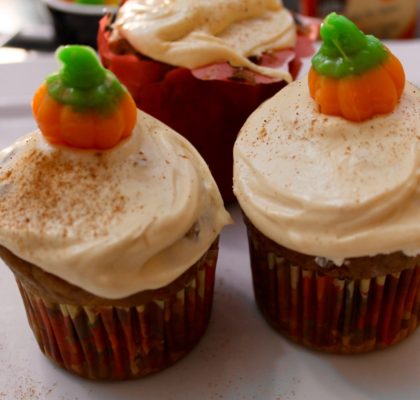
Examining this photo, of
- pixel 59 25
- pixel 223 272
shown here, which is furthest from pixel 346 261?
pixel 59 25

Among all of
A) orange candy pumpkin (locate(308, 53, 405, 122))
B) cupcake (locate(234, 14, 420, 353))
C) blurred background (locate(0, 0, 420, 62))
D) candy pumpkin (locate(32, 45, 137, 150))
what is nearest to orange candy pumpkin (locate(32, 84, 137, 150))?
candy pumpkin (locate(32, 45, 137, 150))

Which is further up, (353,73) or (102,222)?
(353,73)

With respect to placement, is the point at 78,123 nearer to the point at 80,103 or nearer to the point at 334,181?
the point at 80,103

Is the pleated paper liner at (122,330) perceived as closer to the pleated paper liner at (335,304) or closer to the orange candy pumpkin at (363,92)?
the pleated paper liner at (335,304)

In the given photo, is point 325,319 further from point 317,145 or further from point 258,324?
point 317,145

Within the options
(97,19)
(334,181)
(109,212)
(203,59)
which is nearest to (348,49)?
(334,181)

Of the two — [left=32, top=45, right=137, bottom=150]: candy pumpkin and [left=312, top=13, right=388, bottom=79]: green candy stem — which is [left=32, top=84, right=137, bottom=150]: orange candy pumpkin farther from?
[left=312, top=13, right=388, bottom=79]: green candy stem

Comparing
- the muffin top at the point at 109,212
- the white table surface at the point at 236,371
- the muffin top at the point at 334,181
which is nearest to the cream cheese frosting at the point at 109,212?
the muffin top at the point at 109,212
